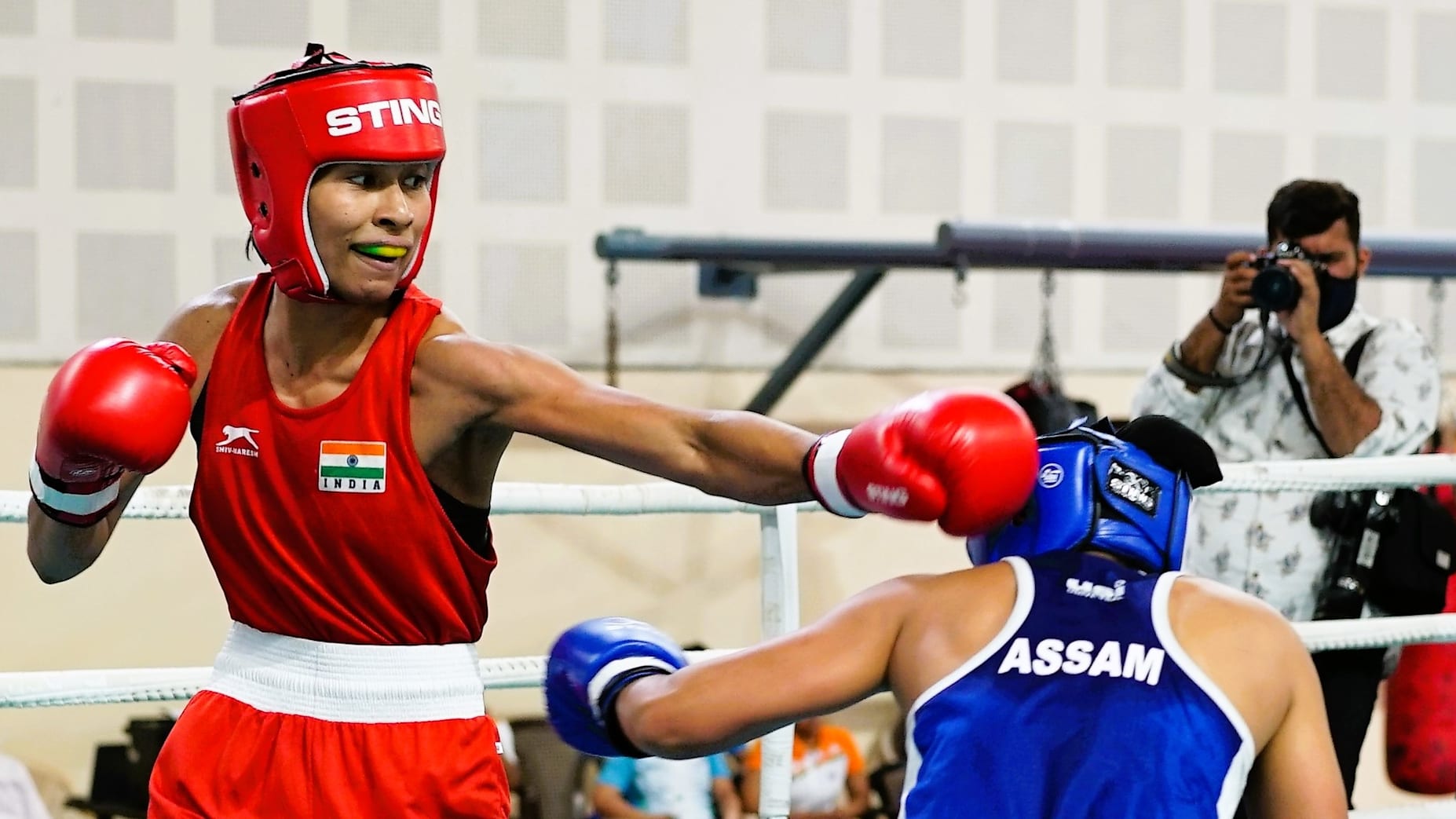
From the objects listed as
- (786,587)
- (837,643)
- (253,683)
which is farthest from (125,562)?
(837,643)

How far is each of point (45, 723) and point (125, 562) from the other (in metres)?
0.53

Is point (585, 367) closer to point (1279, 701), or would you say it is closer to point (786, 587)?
point (786, 587)

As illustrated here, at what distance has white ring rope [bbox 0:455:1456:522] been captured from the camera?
203 centimetres

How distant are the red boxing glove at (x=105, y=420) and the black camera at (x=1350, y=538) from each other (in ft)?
6.45

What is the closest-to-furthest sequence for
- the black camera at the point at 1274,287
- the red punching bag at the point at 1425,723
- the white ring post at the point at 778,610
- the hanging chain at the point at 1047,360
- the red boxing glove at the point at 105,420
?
1. the red boxing glove at the point at 105,420
2. the white ring post at the point at 778,610
3. the black camera at the point at 1274,287
4. the red punching bag at the point at 1425,723
5. the hanging chain at the point at 1047,360

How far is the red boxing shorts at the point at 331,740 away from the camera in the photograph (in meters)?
1.57

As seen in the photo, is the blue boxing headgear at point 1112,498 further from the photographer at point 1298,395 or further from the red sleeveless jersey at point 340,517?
the photographer at point 1298,395

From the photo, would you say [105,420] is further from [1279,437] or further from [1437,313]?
[1437,313]

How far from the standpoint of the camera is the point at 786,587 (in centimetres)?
230

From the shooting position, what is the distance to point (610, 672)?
161 centimetres

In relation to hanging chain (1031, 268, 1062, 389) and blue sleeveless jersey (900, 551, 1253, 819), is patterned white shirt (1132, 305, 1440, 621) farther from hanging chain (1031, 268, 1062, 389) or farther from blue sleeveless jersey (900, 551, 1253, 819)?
hanging chain (1031, 268, 1062, 389)

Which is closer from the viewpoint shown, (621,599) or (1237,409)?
(1237,409)

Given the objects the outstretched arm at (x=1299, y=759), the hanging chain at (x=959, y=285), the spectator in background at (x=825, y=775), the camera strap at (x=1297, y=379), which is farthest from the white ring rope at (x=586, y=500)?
the spectator in background at (x=825, y=775)

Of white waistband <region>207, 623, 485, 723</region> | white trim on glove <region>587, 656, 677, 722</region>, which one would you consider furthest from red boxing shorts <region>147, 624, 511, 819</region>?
white trim on glove <region>587, 656, 677, 722</region>
